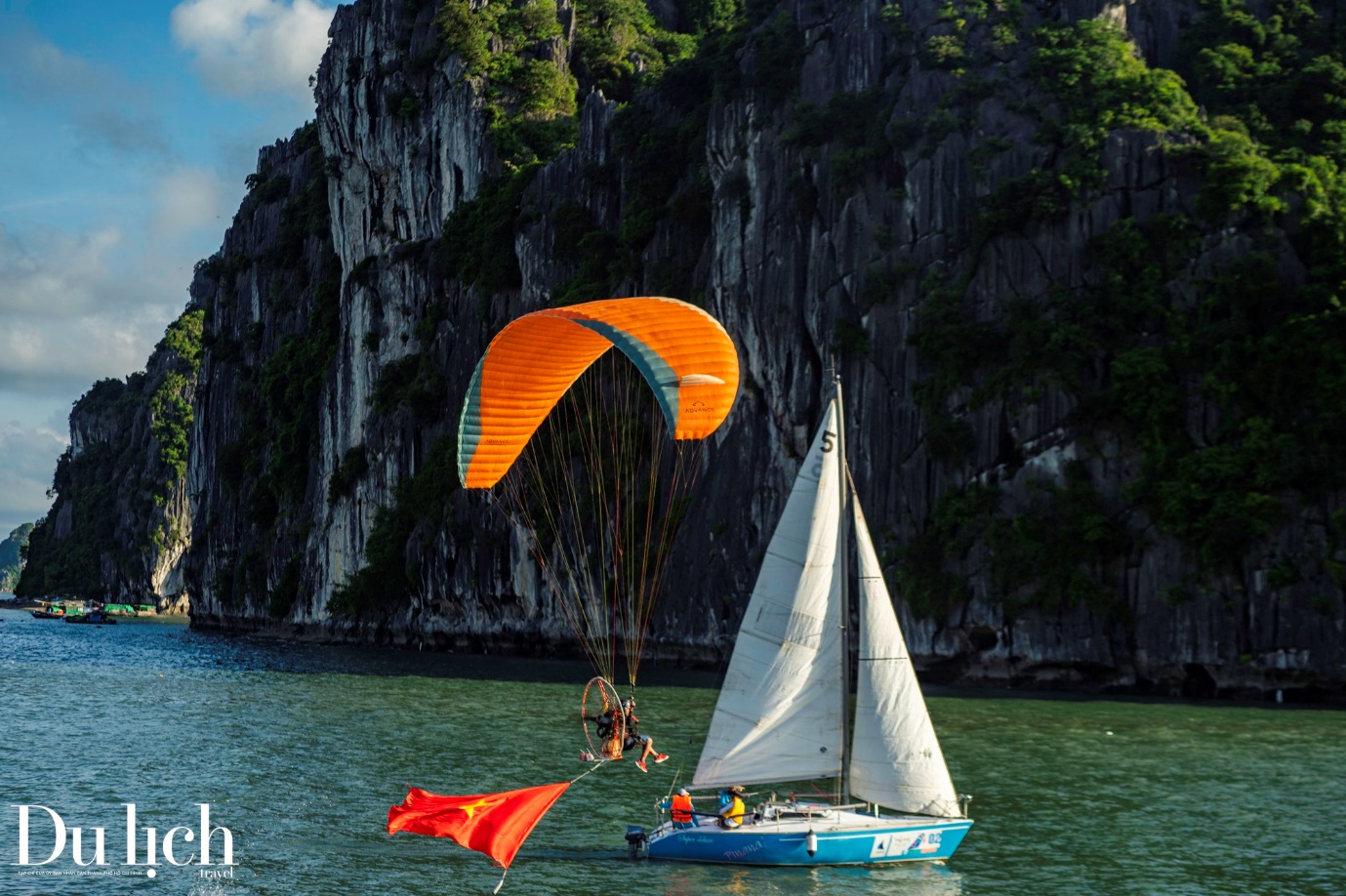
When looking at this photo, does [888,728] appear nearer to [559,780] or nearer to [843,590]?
[843,590]

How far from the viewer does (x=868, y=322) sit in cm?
5806

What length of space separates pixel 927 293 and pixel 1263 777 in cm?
3031

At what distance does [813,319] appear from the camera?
60500 millimetres

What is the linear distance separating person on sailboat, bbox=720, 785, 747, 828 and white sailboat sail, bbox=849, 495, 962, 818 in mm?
1797

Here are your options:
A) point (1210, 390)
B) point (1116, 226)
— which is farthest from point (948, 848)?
point (1116, 226)

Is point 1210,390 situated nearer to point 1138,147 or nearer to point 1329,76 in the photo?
point 1138,147

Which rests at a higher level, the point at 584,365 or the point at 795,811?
the point at 584,365

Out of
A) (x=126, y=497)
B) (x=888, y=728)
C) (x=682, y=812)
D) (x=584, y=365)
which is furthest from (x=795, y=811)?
(x=126, y=497)

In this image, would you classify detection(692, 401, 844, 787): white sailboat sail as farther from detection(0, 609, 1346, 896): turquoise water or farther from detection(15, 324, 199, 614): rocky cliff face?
detection(15, 324, 199, 614): rocky cliff face

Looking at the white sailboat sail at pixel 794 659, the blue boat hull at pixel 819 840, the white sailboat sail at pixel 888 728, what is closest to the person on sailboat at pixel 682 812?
the blue boat hull at pixel 819 840

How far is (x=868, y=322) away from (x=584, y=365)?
3452cm

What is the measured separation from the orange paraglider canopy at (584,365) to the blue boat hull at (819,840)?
6.74 meters

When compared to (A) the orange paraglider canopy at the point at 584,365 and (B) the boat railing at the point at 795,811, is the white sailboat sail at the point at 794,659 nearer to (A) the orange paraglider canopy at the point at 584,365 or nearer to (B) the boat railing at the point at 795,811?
(B) the boat railing at the point at 795,811

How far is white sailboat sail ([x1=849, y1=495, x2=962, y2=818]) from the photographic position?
810 inches
